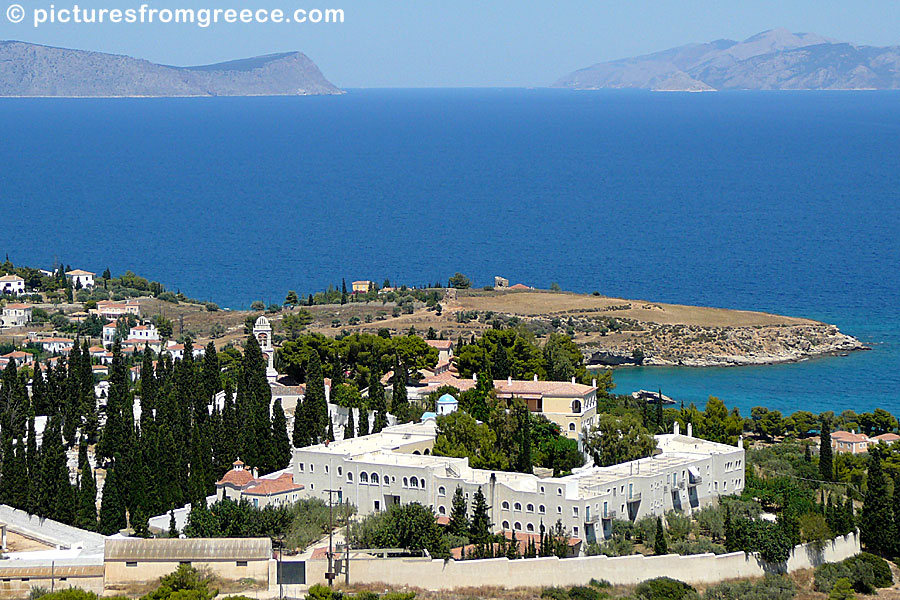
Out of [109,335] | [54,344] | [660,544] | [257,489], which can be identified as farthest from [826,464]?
[109,335]

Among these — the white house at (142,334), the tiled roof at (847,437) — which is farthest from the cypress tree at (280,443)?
the white house at (142,334)

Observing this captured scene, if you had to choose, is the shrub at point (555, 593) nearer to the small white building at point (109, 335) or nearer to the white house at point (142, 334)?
the white house at point (142, 334)

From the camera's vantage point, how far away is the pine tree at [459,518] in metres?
40.9

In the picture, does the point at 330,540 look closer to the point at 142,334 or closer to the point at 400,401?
the point at 400,401

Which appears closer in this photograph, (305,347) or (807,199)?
(305,347)

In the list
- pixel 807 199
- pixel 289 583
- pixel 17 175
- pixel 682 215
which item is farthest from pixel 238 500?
pixel 17 175

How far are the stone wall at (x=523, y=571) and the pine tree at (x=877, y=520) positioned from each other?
6.37 meters

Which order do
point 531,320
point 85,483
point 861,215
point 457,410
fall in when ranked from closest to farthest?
point 85,483
point 457,410
point 531,320
point 861,215

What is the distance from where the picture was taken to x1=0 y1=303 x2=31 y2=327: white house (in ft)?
268

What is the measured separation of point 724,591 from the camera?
131 feet

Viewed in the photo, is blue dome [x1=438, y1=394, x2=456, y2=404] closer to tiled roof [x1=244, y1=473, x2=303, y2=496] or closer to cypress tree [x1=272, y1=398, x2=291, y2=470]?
cypress tree [x1=272, y1=398, x2=291, y2=470]

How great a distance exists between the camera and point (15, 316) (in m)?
82.1

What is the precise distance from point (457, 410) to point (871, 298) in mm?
56876

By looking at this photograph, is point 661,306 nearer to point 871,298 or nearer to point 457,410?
point 871,298
